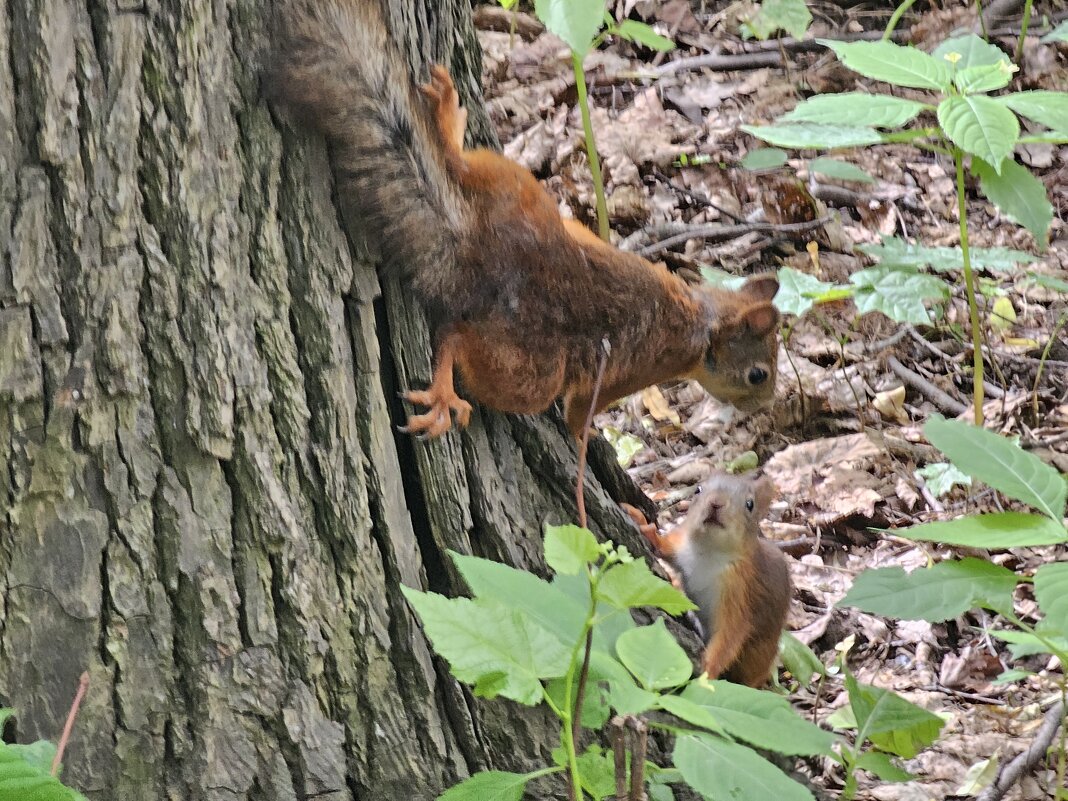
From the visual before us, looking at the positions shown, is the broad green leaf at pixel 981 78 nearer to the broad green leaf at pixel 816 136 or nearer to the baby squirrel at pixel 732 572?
the broad green leaf at pixel 816 136

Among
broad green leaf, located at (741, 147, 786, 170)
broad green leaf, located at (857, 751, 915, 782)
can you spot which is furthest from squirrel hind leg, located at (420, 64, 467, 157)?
broad green leaf, located at (741, 147, 786, 170)

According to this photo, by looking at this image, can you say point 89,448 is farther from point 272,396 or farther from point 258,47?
point 258,47

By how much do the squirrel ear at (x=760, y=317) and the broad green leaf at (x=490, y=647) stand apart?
76.6 inches

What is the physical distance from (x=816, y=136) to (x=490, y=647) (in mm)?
2375

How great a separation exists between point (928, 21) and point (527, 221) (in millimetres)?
4525

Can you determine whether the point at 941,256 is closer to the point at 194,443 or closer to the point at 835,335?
the point at 835,335

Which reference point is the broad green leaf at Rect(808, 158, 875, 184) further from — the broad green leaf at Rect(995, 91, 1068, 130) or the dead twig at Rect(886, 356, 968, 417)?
the broad green leaf at Rect(995, 91, 1068, 130)

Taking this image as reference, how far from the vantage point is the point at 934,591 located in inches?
82.1

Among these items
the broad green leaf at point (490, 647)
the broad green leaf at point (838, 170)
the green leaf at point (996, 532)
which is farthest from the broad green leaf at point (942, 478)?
the broad green leaf at point (490, 647)

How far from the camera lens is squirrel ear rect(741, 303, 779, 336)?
10.4 ft

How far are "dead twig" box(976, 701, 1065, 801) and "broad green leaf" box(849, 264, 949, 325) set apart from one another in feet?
4.48

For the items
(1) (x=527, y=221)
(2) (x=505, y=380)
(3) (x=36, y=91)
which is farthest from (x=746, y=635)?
(3) (x=36, y=91)

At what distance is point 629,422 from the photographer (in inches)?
172

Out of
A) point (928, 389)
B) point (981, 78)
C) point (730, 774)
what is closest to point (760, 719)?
point (730, 774)
